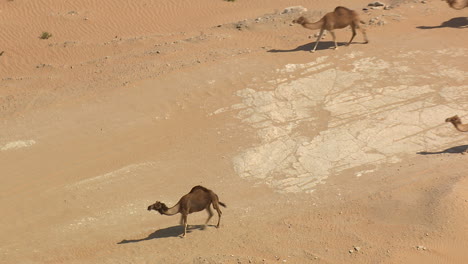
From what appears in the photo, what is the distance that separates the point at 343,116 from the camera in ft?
54.2

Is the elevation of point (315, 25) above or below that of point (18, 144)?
above

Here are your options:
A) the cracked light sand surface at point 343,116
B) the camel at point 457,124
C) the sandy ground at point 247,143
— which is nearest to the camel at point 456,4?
the sandy ground at point 247,143

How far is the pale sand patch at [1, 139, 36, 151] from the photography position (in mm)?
16484

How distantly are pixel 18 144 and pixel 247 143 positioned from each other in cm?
604

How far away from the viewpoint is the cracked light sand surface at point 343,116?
48.6 ft

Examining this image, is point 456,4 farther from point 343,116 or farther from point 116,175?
point 116,175

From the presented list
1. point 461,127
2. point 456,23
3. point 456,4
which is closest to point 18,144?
point 461,127

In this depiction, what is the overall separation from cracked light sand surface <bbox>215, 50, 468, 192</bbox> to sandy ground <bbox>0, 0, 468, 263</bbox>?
0.17ft

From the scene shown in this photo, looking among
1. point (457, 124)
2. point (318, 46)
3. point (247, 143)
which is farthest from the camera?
point (318, 46)

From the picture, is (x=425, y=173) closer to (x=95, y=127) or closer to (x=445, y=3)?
(x=95, y=127)

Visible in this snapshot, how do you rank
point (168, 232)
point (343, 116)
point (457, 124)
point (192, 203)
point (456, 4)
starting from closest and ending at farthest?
point (192, 203)
point (168, 232)
point (457, 124)
point (343, 116)
point (456, 4)

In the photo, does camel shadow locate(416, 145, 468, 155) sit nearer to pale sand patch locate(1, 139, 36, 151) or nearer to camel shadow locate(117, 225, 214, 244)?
camel shadow locate(117, 225, 214, 244)

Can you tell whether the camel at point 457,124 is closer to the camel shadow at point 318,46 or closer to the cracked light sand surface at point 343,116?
the cracked light sand surface at point 343,116

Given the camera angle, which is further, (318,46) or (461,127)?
(318,46)
